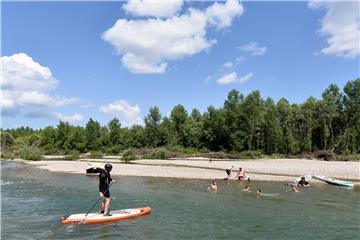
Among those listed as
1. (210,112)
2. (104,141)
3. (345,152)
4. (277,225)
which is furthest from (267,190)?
(104,141)

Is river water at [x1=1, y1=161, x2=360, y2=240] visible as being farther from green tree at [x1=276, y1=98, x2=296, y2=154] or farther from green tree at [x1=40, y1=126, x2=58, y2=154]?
green tree at [x1=40, y1=126, x2=58, y2=154]

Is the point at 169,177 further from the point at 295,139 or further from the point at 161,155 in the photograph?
the point at 295,139

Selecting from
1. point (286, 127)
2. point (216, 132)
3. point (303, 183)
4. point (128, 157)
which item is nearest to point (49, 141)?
point (216, 132)

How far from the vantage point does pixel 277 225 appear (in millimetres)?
20500

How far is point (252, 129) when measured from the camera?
9281cm

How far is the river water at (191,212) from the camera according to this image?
60.7 ft

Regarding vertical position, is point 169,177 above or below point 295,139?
below

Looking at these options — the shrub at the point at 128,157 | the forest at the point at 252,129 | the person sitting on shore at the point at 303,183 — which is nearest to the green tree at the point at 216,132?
the forest at the point at 252,129

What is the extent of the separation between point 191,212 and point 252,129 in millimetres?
71640

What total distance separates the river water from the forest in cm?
4899

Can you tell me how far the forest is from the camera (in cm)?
8194

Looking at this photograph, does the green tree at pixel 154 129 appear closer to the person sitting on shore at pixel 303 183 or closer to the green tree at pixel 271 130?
the green tree at pixel 271 130

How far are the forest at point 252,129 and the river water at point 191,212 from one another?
48991 millimetres

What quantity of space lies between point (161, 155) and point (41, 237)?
6761 cm
